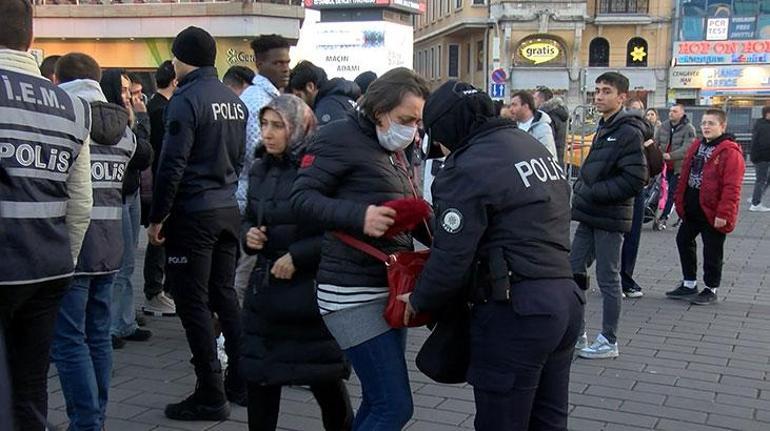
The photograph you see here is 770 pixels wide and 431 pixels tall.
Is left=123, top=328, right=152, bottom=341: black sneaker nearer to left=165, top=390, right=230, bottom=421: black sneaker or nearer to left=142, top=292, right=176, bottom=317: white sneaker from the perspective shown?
left=142, top=292, right=176, bottom=317: white sneaker

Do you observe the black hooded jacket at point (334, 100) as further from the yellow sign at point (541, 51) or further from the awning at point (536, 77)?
the yellow sign at point (541, 51)

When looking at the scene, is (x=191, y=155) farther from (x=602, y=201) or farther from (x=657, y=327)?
(x=657, y=327)

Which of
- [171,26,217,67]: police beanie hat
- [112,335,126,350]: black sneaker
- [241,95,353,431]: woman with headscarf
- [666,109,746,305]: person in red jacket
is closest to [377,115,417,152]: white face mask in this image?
[241,95,353,431]: woman with headscarf

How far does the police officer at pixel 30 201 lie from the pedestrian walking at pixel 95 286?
42cm

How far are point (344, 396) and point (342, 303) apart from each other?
0.82 meters

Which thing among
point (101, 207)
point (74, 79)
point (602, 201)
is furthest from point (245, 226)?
point (602, 201)

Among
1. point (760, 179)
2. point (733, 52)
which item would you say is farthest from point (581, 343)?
point (733, 52)

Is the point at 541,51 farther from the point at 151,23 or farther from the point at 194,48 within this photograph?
the point at 194,48

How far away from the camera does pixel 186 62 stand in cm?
473

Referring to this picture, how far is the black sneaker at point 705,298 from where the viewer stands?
8000mm

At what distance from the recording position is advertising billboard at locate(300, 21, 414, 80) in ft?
104

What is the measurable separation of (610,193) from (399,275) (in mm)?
3178

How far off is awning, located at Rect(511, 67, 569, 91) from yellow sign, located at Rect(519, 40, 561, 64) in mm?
649

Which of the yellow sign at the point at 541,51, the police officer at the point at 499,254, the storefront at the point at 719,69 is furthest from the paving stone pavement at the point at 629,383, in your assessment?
the yellow sign at the point at 541,51
